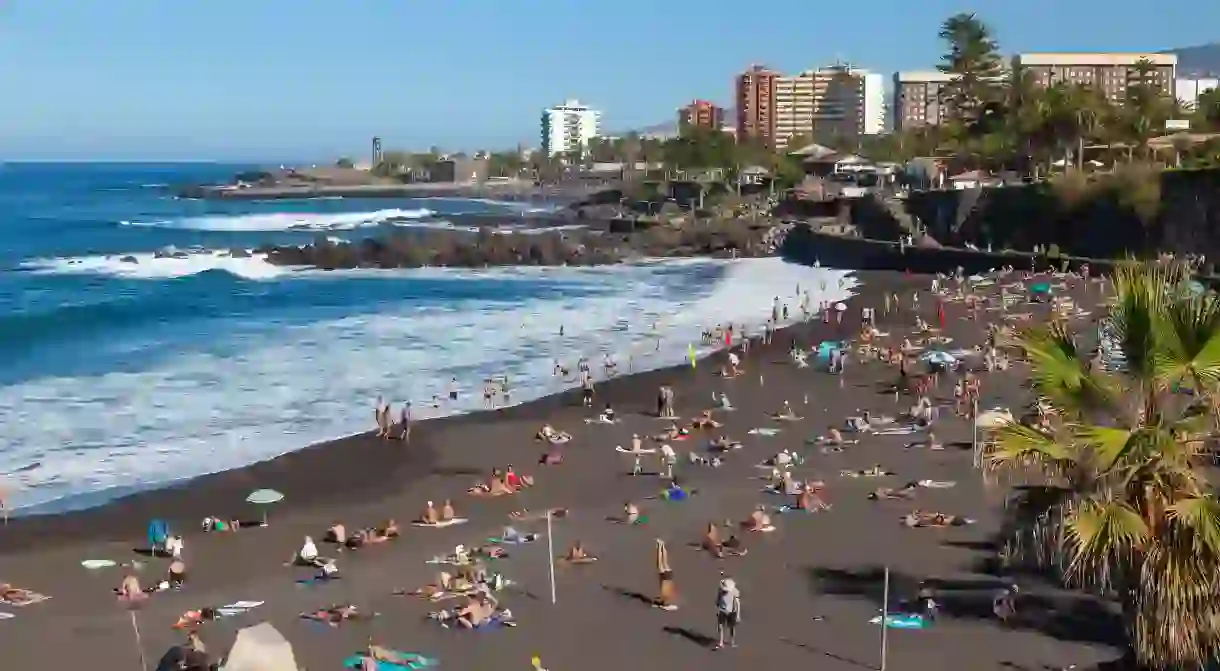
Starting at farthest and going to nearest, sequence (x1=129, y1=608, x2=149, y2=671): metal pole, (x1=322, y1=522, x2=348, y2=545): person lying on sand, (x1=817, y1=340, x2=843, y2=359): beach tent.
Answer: (x1=817, y1=340, x2=843, y2=359): beach tent → (x1=322, y1=522, x2=348, y2=545): person lying on sand → (x1=129, y1=608, x2=149, y2=671): metal pole

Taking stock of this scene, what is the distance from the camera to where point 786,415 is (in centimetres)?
2275

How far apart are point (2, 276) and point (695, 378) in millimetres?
42045

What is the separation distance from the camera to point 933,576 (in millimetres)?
12828

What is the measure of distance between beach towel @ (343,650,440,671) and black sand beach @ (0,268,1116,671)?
0.18 meters

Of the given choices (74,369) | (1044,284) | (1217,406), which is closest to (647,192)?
(1044,284)

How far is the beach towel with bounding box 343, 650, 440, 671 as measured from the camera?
10758mm

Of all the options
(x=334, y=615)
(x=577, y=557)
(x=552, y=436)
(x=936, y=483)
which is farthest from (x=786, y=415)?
(x=334, y=615)

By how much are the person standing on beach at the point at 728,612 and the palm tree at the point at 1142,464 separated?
4438 mm

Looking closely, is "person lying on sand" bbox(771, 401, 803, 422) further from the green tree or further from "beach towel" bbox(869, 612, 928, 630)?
the green tree

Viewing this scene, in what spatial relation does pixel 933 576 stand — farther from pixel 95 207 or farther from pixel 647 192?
pixel 95 207

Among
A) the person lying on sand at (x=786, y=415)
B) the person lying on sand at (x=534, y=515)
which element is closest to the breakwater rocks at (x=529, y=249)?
the person lying on sand at (x=786, y=415)

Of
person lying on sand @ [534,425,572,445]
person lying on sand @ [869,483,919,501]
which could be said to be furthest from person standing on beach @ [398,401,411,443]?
person lying on sand @ [869,483,919,501]

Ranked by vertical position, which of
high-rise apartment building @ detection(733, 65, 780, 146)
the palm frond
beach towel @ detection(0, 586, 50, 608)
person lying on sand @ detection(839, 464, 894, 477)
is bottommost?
beach towel @ detection(0, 586, 50, 608)

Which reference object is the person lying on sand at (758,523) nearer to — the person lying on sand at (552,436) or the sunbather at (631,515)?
the sunbather at (631,515)
